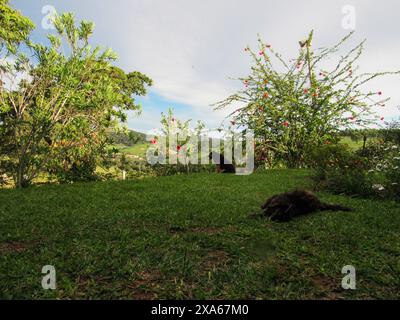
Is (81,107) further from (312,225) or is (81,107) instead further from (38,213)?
(312,225)

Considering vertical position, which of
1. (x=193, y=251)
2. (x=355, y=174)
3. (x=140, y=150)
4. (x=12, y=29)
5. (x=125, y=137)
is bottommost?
(x=193, y=251)

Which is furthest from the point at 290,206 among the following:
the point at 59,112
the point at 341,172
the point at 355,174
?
the point at 59,112

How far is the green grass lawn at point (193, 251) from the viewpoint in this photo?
7.38 feet

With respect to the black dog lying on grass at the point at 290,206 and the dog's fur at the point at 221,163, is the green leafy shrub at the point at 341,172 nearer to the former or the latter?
the black dog lying on grass at the point at 290,206

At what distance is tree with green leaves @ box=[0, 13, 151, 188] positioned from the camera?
8.09 m

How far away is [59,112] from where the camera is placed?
845 cm

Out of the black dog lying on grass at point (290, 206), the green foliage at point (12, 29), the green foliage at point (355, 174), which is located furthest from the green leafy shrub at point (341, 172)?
the green foliage at point (12, 29)

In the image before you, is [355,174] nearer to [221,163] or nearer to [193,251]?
[193,251]

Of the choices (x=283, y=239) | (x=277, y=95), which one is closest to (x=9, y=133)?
(x=283, y=239)

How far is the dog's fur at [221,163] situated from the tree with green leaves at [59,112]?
548cm

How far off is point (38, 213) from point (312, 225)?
4302 millimetres

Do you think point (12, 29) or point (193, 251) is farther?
point (12, 29)

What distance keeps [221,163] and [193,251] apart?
10459 mm

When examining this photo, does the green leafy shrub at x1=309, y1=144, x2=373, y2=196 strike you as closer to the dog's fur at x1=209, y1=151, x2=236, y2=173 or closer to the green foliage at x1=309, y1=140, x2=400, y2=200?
the green foliage at x1=309, y1=140, x2=400, y2=200
